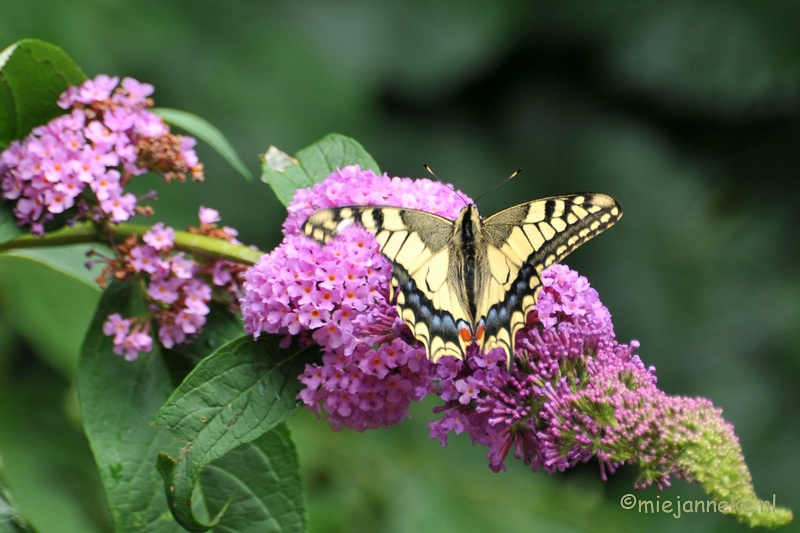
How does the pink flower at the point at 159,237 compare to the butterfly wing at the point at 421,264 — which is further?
the pink flower at the point at 159,237

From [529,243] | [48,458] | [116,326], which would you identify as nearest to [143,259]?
[116,326]

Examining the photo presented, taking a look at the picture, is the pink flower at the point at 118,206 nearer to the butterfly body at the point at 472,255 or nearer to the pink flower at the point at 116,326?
the pink flower at the point at 116,326

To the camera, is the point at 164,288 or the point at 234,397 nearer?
the point at 234,397

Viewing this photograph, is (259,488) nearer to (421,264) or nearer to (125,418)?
(125,418)

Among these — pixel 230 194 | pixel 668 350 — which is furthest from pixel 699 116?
pixel 230 194

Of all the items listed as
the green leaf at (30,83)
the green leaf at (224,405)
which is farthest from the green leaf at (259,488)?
the green leaf at (30,83)

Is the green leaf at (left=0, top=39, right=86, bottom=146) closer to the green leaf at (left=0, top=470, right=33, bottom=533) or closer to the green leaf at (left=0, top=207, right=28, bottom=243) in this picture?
the green leaf at (left=0, top=207, right=28, bottom=243)
